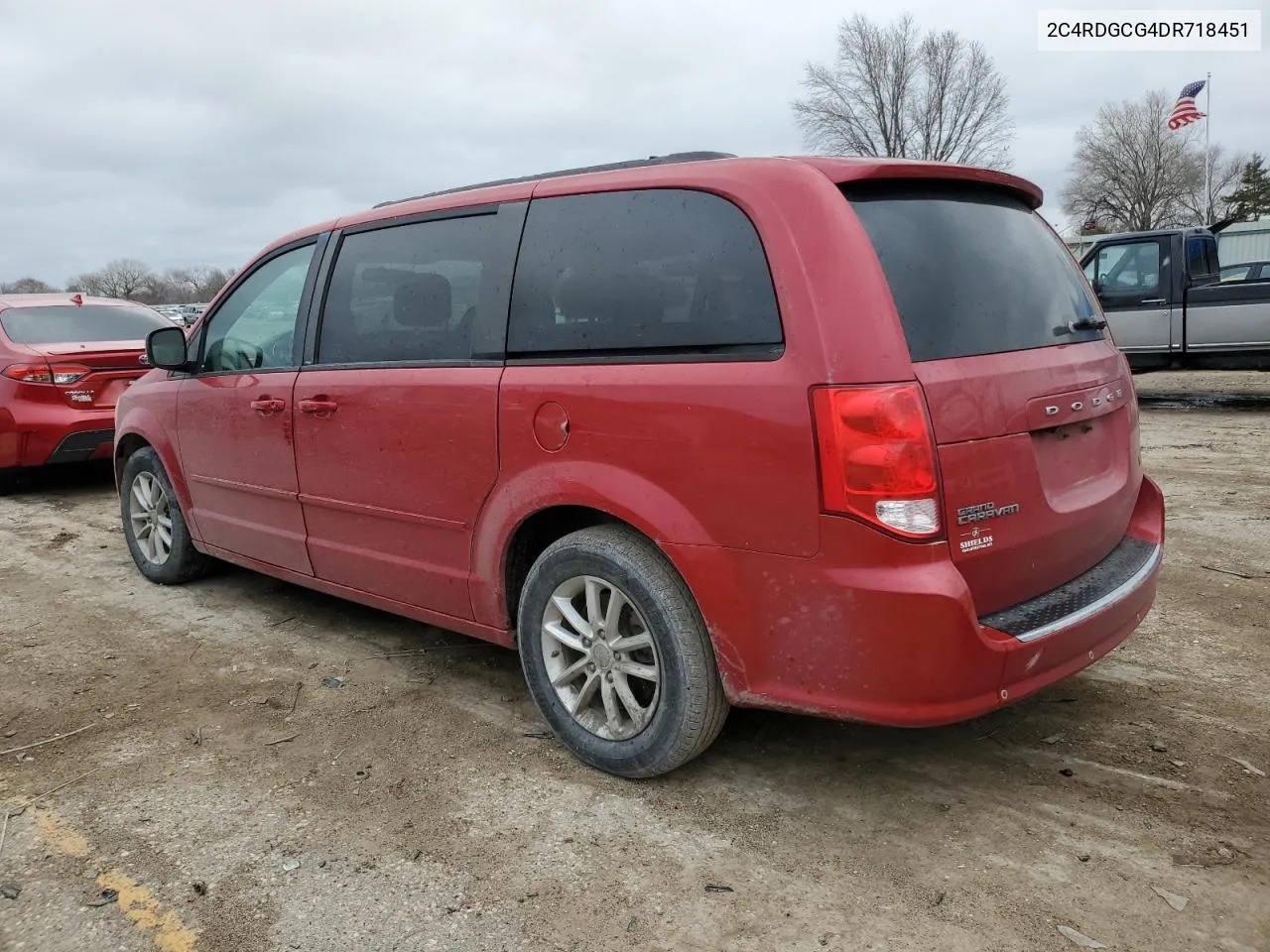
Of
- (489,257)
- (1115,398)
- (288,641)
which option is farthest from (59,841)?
(1115,398)

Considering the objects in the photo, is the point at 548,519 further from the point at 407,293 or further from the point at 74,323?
the point at 74,323

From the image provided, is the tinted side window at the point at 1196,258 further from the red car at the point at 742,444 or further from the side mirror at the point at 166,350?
the side mirror at the point at 166,350

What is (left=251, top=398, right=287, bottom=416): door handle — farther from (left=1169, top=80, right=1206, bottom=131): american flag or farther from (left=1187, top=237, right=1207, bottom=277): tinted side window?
(left=1169, top=80, right=1206, bottom=131): american flag

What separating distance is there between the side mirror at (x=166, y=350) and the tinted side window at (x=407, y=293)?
1.14 metres

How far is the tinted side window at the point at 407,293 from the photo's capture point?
3.33 m

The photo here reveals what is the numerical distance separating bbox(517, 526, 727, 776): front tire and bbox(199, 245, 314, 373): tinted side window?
173 centimetres

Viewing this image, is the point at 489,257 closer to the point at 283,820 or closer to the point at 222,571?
the point at 283,820

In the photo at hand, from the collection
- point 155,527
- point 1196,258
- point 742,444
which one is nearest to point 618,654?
point 742,444

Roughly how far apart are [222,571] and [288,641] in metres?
1.34

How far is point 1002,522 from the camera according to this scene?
2479mm

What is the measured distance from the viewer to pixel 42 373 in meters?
7.35

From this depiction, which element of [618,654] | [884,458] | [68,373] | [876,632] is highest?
[68,373]

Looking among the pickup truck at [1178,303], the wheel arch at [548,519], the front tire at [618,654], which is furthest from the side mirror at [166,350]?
the pickup truck at [1178,303]

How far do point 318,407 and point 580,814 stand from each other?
1.88 meters
